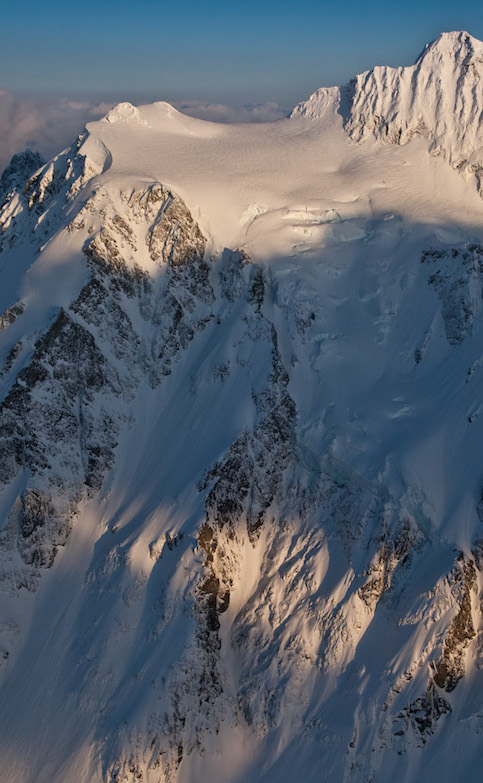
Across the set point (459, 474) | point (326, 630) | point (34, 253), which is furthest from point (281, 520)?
point (34, 253)

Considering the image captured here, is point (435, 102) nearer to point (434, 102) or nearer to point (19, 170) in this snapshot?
point (434, 102)

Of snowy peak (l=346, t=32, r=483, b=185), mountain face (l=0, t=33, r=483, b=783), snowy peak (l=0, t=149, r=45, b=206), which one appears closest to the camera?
mountain face (l=0, t=33, r=483, b=783)

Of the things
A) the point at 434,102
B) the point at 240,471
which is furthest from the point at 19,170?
the point at 240,471

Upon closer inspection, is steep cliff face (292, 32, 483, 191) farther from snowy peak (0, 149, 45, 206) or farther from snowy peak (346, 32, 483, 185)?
snowy peak (0, 149, 45, 206)

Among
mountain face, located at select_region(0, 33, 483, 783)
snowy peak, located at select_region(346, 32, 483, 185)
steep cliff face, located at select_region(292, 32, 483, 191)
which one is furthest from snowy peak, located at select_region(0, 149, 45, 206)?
snowy peak, located at select_region(346, 32, 483, 185)

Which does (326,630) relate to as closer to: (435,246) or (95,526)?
(95,526)

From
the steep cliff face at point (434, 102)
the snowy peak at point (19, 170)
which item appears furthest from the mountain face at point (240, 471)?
the snowy peak at point (19, 170)
